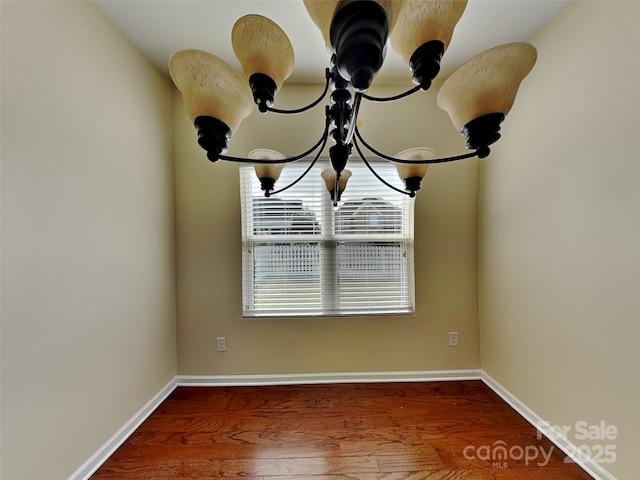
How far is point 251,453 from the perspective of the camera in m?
1.46

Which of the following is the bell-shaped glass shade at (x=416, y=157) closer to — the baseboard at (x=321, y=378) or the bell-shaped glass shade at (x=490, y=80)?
the bell-shaped glass shade at (x=490, y=80)

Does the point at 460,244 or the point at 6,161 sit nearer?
the point at 6,161

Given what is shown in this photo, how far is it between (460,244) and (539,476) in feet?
4.90

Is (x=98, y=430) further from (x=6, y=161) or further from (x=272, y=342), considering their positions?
(x=6, y=161)

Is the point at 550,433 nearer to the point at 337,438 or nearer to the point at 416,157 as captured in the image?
the point at 337,438

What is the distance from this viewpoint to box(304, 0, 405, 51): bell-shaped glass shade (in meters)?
0.52

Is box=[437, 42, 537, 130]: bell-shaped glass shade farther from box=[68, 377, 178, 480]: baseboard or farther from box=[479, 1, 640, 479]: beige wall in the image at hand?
box=[68, 377, 178, 480]: baseboard

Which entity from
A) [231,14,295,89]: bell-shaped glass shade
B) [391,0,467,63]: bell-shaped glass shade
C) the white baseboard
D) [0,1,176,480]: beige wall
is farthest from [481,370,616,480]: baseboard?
[0,1,176,480]: beige wall

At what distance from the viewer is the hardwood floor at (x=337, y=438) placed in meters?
1.35

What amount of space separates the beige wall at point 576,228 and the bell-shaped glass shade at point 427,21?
122cm

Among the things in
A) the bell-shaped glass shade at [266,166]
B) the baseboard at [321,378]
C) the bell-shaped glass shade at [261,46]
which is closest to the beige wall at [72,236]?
the baseboard at [321,378]

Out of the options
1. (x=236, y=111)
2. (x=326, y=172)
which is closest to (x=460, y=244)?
(x=326, y=172)

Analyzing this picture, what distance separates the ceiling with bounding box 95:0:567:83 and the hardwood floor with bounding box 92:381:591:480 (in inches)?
102

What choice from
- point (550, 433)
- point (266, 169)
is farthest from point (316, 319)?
point (550, 433)
